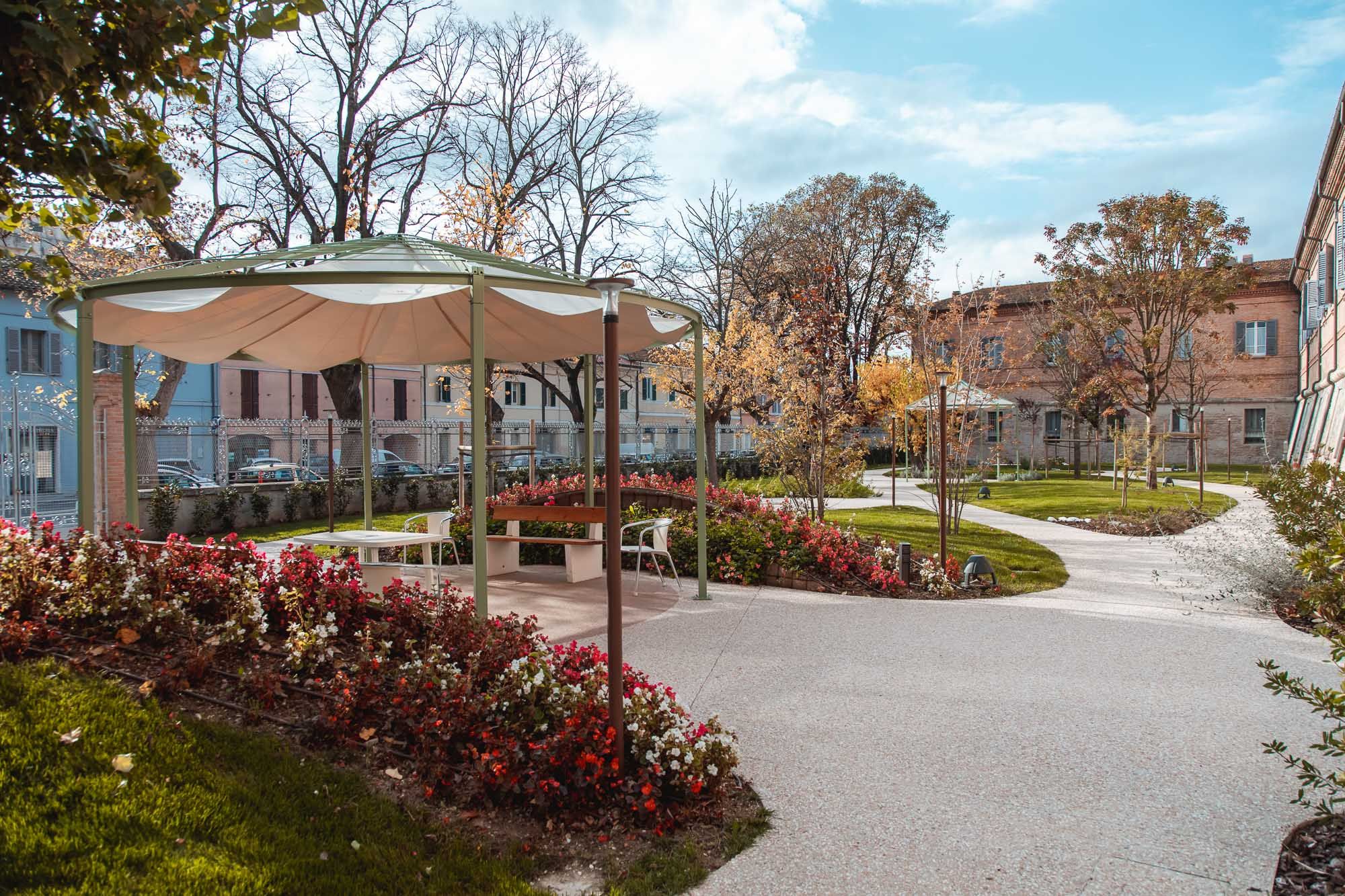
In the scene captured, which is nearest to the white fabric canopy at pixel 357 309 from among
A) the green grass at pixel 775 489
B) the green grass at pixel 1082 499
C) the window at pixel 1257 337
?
the green grass at pixel 1082 499

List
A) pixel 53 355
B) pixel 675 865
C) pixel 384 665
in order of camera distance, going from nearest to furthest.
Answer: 1. pixel 675 865
2. pixel 384 665
3. pixel 53 355

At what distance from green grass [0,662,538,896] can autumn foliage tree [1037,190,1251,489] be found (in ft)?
71.1

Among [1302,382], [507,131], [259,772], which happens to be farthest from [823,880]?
[1302,382]

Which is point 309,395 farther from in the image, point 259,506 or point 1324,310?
point 1324,310

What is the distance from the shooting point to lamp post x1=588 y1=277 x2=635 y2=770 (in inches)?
140

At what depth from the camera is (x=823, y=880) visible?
300 cm

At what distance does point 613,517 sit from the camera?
3.73 meters

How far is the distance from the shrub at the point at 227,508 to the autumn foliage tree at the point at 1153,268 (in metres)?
20.5

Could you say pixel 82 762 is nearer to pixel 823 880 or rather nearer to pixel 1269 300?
pixel 823 880

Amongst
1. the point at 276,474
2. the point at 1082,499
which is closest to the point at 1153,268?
the point at 1082,499

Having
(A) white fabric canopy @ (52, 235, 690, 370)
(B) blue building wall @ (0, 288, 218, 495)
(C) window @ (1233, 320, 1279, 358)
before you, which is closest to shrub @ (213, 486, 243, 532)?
(B) blue building wall @ (0, 288, 218, 495)

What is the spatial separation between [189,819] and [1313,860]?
4088 millimetres

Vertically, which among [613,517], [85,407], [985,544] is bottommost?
[985,544]

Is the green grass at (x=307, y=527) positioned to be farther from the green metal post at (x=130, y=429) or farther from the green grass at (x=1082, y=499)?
the green grass at (x=1082, y=499)
